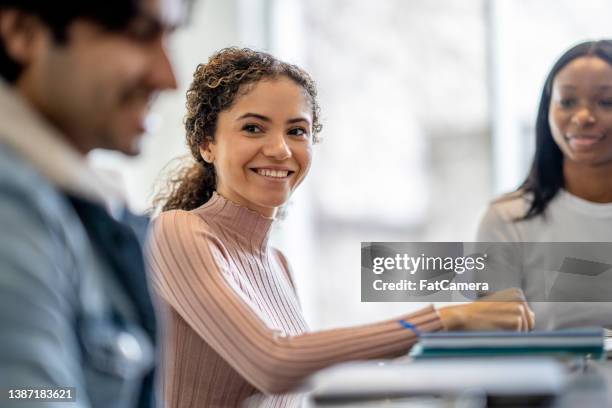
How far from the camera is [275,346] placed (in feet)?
3.84

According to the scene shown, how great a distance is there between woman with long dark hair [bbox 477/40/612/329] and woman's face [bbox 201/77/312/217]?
1.90ft

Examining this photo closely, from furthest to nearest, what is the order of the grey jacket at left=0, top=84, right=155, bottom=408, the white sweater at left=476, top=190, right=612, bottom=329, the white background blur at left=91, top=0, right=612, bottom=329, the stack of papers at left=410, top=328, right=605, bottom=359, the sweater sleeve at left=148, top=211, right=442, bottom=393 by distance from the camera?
the white background blur at left=91, top=0, right=612, bottom=329, the white sweater at left=476, top=190, right=612, bottom=329, the sweater sleeve at left=148, top=211, right=442, bottom=393, the stack of papers at left=410, top=328, right=605, bottom=359, the grey jacket at left=0, top=84, right=155, bottom=408

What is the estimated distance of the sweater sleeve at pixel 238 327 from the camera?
3.80 ft

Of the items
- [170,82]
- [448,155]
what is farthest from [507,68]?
[170,82]

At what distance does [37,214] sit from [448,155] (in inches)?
117

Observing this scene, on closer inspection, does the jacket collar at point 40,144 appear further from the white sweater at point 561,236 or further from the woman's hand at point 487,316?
the white sweater at point 561,236

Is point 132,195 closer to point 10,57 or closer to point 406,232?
point 406,232

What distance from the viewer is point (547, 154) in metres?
1.91

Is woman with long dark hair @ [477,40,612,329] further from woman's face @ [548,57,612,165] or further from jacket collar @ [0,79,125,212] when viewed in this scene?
jacket collar @ [0,79,125,212]

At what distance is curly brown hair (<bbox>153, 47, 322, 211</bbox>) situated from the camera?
155 centimetres

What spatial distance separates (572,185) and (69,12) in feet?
4.51
